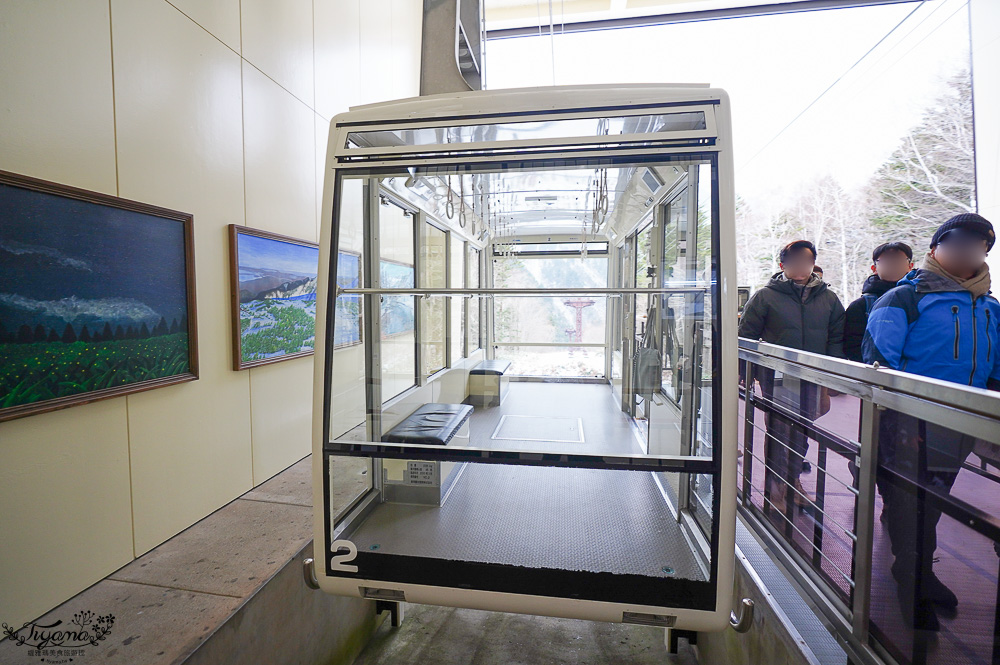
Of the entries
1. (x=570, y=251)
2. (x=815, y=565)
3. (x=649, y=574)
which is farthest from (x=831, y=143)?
(x=649, y=574)

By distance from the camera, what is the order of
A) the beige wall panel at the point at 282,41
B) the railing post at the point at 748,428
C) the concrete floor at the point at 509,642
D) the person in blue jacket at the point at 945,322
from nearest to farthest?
the person in blue jacket at the point at 945,322 < the railing post at the point at 748,428 < the concrete floor at the point at 509,642 < the beige wall panel at the point at 282,41

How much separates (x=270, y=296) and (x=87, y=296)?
1165mm

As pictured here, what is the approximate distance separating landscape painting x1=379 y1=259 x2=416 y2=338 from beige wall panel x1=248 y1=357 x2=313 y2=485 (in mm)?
959

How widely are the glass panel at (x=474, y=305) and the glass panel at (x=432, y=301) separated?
0.68 meters

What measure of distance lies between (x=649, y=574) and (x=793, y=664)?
1.70 ft

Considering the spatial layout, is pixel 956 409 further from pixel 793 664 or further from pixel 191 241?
pixel 191 241

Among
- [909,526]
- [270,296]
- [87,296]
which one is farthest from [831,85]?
[87,296]

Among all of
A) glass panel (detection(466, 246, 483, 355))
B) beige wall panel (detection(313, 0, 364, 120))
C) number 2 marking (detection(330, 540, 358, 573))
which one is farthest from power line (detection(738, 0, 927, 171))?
number 2 marking (detection(330, 540, 358, 573))

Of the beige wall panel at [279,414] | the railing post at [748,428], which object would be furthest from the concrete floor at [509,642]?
the beige wall panel at [279,414]

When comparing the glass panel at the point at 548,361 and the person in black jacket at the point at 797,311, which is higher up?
the person in black jacket at the point at 797,311

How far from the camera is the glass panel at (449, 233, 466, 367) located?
3.99 metres

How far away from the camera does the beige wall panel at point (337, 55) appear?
3.50 m

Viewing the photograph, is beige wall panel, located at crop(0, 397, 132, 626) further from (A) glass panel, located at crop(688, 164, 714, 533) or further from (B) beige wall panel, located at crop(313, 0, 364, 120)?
(B) beige wall panel, located at crop(313, 0, 364, 120)

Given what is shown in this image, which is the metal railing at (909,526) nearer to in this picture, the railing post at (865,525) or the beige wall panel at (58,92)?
the railing post at (865,525)
